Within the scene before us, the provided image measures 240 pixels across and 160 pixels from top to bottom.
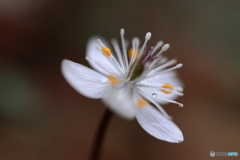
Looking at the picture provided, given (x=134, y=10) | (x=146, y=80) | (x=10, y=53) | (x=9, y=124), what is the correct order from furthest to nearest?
(x=134, y=10)
(x=10, y=53)
(x=9, y=124)
(x=146, y=80)

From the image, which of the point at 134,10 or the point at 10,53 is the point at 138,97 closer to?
the point at 10,53

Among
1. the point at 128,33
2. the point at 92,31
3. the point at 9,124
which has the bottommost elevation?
the point at 9,124

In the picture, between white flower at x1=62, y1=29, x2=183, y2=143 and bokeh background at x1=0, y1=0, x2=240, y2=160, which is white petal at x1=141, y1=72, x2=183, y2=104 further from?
bokeh background at x1=0, y1=0, x2=240, y2=160

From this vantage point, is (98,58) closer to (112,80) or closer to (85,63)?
(112,80)

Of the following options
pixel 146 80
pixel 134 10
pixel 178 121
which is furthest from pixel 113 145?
pixel 134 10

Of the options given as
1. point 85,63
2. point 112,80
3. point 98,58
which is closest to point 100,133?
point 112,80

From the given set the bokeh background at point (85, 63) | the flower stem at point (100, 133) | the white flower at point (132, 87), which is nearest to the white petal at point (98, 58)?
the white flower at point (132, 87)
